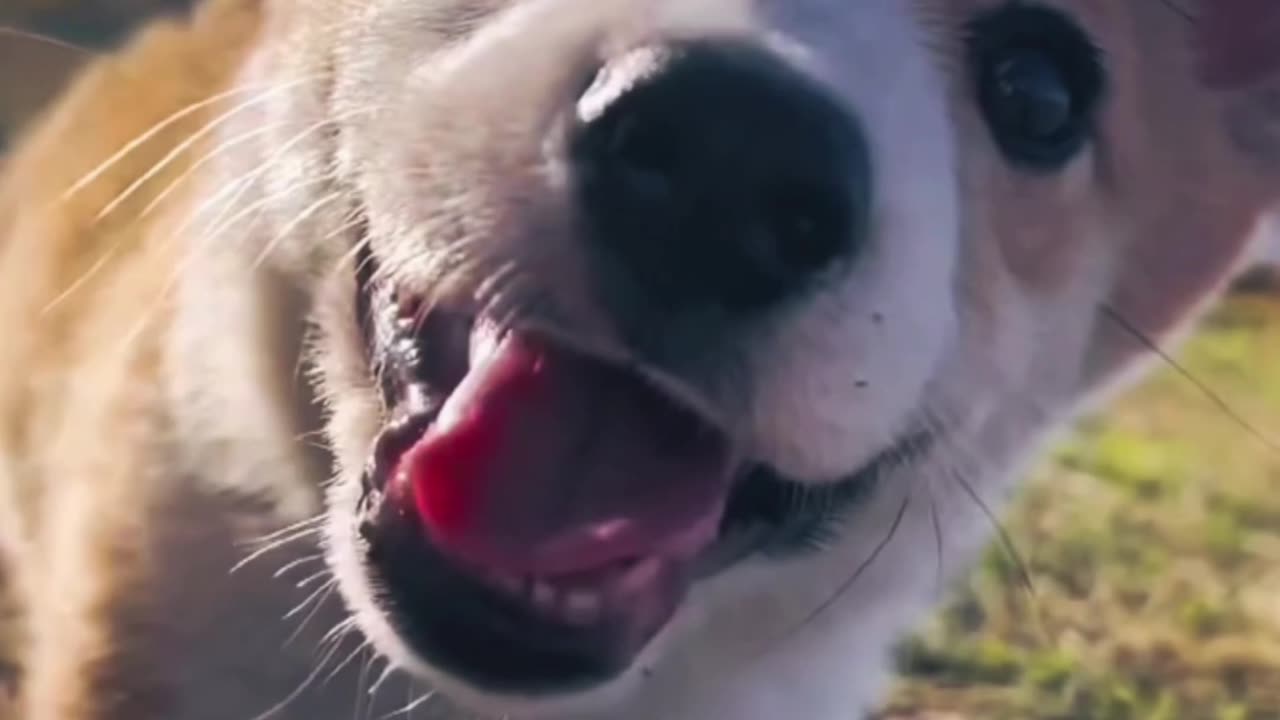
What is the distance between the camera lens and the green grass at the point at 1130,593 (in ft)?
8.69

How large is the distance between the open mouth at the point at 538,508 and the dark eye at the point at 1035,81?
1.35 feet

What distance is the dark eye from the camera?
1530mm

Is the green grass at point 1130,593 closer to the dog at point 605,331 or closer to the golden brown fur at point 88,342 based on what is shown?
the dog at point 605,331

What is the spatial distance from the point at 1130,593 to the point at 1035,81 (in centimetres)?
155

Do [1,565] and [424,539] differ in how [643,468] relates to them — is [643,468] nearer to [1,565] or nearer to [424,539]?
[424,539]

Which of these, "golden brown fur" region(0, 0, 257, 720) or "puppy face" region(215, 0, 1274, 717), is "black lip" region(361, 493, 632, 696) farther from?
"golden brown fur" region(0, 0, 257, 720)

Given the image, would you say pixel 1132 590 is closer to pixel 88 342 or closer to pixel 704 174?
pixel 88 342

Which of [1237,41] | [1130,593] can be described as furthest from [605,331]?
[1130,593]

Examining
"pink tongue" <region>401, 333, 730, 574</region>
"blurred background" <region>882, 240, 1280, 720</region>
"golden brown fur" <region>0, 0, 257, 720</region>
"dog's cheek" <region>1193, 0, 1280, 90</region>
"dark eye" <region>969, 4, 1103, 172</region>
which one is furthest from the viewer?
"blurred background" <region>882, 240, 1280, 720</region>

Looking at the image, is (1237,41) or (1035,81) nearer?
(1035,81)

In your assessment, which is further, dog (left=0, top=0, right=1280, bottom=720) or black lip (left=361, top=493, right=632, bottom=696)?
black lip (left=361, top=493, right=632, bottom=696)

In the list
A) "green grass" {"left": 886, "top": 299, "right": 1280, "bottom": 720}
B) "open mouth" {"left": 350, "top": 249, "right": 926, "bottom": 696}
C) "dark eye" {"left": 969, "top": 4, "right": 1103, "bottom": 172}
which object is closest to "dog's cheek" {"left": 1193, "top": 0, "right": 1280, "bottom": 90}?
"dark eye" {"left": 969, "top": 4, "right": 1103, "bottom": 172}

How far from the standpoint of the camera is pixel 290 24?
5.29 feet

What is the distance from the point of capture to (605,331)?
3.85ft
